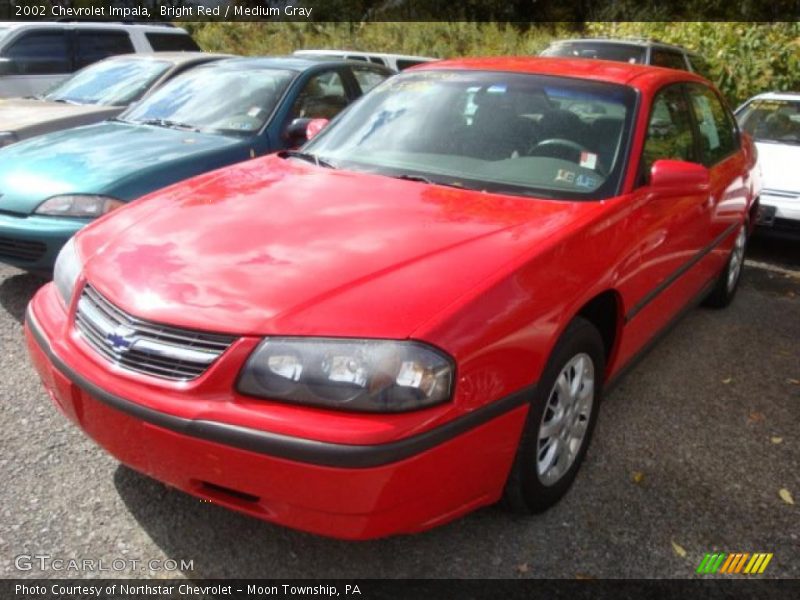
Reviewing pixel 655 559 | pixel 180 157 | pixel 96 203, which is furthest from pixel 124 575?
pixel 180 157

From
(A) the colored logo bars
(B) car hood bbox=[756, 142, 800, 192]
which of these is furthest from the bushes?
(A) the colored logo bars

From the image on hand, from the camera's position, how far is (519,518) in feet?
8.72

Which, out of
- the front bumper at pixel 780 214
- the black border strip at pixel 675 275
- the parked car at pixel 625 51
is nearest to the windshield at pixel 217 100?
the black border strip at pixel 675 275

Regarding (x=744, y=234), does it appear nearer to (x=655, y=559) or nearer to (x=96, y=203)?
(x=655, y=559)

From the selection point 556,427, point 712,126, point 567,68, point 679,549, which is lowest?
point 679,549

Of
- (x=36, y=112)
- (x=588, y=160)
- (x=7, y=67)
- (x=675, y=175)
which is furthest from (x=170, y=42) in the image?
(x=675, y=175)

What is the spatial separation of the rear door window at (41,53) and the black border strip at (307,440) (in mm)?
8520

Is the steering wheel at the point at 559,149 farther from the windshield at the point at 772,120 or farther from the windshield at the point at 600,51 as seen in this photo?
the windshield at the point at 600,51

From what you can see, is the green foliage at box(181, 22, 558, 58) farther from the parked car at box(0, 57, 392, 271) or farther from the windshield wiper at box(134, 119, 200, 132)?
the windshield wiper at box(134, 119, 200, 132)

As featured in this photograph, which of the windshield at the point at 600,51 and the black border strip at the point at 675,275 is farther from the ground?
the windshield at the point at 600,51

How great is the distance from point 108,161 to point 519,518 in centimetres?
328

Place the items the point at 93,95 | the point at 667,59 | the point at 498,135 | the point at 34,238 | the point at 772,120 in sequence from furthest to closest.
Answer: the point at 667,59
the point at 772,120
the point at 93,95
the point at 34,238
the point at 498,135

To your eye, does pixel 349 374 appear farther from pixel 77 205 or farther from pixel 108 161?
pixel 108 161

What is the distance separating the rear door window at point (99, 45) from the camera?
969cm
